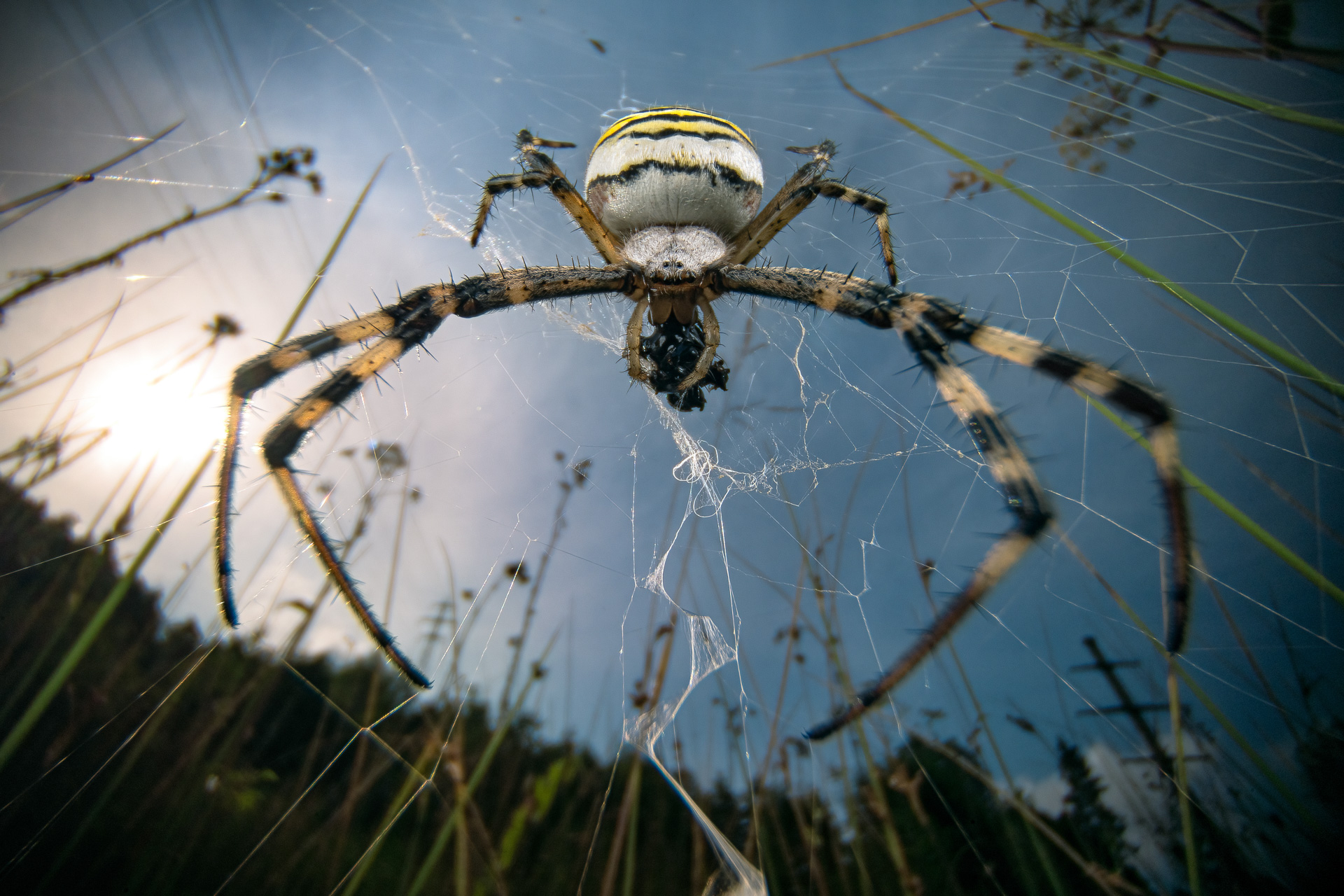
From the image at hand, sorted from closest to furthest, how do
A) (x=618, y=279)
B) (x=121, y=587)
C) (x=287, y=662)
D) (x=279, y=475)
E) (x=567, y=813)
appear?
(x=121, y=587)
(x=279, y=475)
(x=287, y=662)
(x=618, y=279)
(x=567, y=813)

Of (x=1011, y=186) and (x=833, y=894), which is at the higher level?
(x=1011, y=186)

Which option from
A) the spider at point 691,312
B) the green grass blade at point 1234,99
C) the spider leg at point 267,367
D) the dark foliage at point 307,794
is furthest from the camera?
the dark foliage at point 307,794

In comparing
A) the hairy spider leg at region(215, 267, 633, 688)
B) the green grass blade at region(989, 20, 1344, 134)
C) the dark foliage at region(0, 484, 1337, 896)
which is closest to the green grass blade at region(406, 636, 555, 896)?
the dark foliage at region(0, 484, 1337, 896)

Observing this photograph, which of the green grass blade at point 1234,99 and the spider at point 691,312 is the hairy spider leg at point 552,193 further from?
the green grass blade at point 1234,99

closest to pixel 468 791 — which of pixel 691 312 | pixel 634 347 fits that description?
pixel 634 347

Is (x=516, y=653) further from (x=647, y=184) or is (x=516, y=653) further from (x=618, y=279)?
(x=647, y=184)

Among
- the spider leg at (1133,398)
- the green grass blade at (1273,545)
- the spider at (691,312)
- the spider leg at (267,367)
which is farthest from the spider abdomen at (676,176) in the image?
the green grass blade at (1273,545)

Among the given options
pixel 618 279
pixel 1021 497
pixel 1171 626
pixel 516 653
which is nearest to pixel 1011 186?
pixel 1021 497
